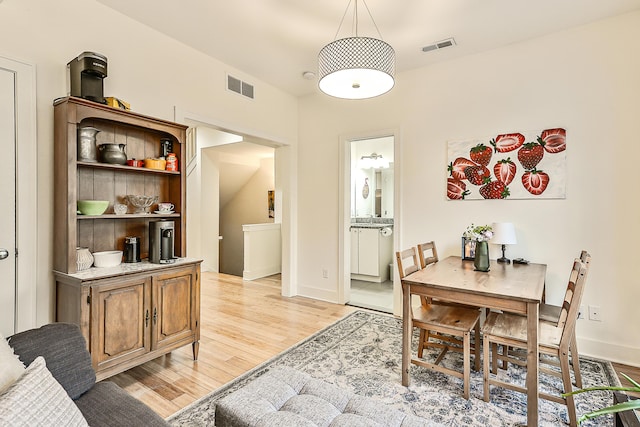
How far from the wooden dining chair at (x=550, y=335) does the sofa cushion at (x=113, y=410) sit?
1883mm

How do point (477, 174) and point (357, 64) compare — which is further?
point (477, 174)

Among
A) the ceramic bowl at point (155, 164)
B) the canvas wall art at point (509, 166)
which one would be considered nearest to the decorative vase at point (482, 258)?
the canvas wall art at point (509, 166)

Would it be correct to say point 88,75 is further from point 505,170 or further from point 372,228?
point 372,228

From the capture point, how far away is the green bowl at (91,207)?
231cm

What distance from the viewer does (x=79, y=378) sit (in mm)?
1402

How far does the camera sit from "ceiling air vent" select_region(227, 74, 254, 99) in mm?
3670

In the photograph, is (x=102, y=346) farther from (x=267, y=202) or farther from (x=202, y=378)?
(x=267, y=202)

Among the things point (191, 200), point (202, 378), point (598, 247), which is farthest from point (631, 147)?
Result: point (191, 200)

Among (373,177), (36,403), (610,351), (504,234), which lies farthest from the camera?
(373,177)

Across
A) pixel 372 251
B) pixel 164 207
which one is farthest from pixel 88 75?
pixel 372 251

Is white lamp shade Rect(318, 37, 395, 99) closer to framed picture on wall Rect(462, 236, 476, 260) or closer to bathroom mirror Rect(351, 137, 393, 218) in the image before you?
framed picture on wall Rect(462, 236, 476, 260)

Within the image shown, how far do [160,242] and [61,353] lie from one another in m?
1.25

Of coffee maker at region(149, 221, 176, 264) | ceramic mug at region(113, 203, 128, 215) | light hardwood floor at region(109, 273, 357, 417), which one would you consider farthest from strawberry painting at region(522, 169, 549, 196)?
ceramic mug at region(113, 203, 128, 215)

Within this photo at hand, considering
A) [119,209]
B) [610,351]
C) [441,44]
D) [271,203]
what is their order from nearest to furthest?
[119,209] < [610,351] < [441,44] < [271,203]
